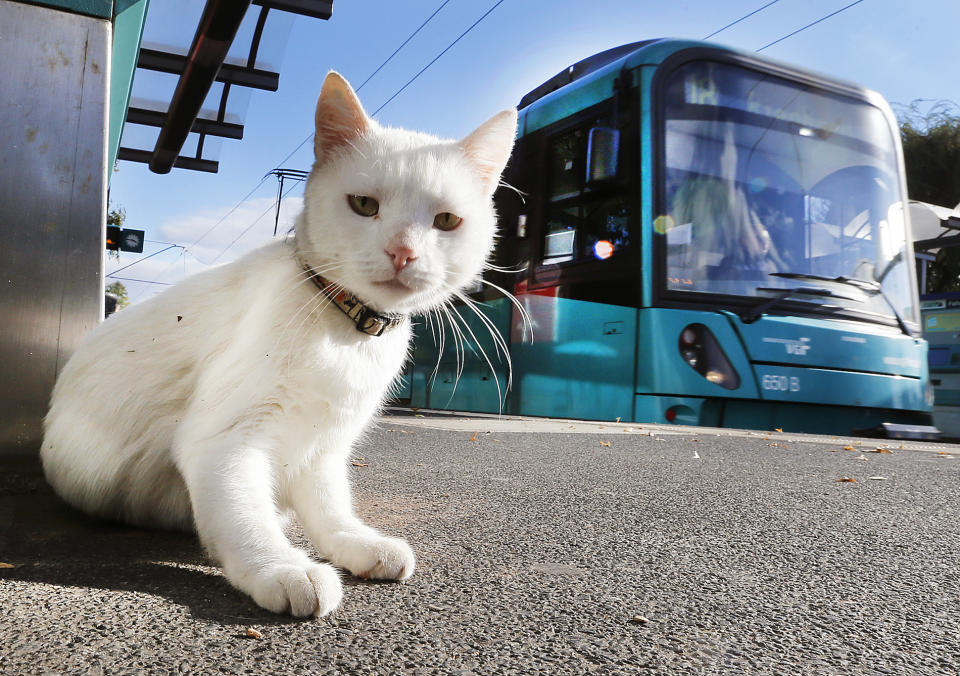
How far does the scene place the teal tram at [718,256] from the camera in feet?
18.0

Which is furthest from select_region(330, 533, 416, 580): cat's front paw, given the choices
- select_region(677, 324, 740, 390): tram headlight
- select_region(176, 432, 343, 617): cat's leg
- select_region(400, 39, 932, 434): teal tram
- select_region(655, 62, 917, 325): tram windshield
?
select_region(655, 62, 917, 325): tram windshield

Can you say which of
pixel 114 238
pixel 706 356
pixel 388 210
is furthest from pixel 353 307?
pixel 114 238

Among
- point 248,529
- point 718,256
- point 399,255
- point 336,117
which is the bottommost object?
point 248,529

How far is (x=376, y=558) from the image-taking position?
54.0 inches

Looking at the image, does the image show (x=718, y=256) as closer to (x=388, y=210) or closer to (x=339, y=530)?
(x=388, y=210)

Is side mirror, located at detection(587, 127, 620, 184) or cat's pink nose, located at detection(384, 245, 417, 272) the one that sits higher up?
side mirror, located at detection(587, 127, 620, 184)

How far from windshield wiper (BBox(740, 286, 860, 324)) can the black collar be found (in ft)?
15.0

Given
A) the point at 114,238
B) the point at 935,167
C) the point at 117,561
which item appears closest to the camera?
the point at 117,561

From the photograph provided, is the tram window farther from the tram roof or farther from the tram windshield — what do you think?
the tram windshield

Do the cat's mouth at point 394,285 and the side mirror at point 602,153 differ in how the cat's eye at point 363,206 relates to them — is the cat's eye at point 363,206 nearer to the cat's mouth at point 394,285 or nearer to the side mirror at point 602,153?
the cat's mouth at point 394,285

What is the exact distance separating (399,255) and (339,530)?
0.63 metres

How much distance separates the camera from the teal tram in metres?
5.48

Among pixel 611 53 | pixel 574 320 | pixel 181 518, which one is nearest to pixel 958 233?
pixel 611 53

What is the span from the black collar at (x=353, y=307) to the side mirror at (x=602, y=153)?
4.39m
